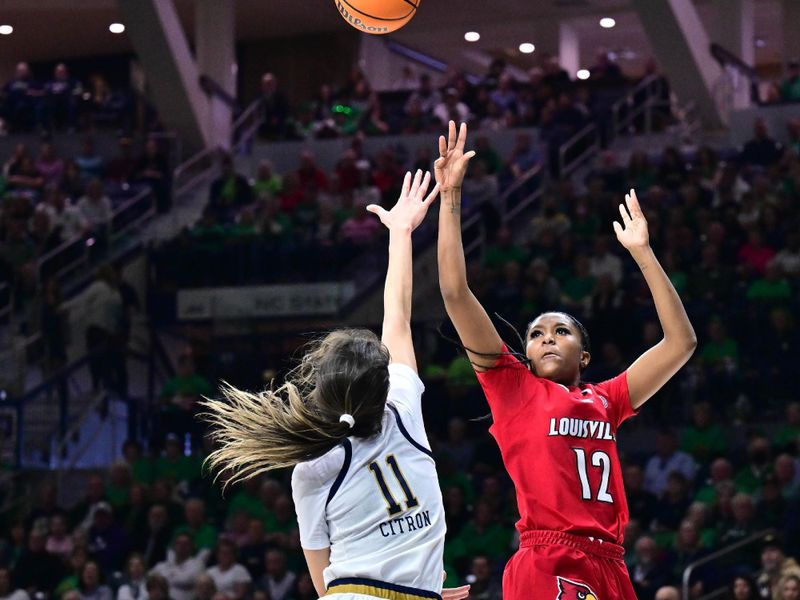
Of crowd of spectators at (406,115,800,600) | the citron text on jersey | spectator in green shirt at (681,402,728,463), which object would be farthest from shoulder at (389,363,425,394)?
spectator in green shirt at (681,402,728,463)

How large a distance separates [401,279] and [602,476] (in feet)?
4.00

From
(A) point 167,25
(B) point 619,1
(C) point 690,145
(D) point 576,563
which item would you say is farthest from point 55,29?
(D) point 576,563

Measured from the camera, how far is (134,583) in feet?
42.3

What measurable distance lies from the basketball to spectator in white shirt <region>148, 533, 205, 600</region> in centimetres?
579

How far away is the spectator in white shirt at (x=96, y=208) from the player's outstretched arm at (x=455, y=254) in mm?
14425

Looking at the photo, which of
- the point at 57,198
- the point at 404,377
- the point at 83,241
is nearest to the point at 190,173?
the point at 57,198

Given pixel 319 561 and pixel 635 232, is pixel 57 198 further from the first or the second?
pixel 319 561

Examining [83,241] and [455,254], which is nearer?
[455,254]

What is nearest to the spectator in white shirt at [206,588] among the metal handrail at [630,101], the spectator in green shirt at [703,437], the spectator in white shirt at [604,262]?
the spectator in green shirt at [703,437]

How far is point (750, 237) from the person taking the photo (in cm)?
1484

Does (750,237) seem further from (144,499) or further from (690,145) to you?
(144,499)

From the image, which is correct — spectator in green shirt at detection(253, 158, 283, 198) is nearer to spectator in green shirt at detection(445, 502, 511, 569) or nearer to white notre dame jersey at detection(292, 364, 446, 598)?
spectator in green shirt at detection(445, 502, 511, 569)

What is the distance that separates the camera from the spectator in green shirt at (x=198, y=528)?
1343 centimetres

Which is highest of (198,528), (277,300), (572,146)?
(572,146)
